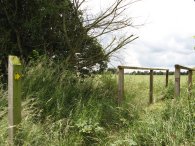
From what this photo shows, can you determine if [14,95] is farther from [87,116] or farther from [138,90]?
[138,90]

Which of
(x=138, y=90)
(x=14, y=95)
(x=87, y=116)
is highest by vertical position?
(x=14, y=95)

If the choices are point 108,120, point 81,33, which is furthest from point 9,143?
point 81,33

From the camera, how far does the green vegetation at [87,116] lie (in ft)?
20.6

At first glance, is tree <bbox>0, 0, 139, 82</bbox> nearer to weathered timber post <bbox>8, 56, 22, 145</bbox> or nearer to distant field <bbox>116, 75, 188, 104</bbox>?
distant field <bbox>116, 75, 188, 104</bbox>

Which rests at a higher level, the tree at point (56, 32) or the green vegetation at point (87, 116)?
the tree at point (56, 32)

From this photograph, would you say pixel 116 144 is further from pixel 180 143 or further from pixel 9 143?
pixel 9 143

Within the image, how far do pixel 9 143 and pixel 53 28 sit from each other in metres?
6.52

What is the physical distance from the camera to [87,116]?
834 centimetres

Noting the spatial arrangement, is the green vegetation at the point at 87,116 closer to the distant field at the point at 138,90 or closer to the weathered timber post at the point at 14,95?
the distant field at the point at 138,90

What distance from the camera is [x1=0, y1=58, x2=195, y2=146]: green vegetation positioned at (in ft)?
20.6

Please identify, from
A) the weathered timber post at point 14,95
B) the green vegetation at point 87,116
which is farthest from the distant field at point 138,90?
the weathered timber post at point 14,95

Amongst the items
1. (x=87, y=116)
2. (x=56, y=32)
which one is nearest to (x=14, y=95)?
(x=87, y=116)

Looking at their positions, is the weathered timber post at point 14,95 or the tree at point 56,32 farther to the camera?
the tree at point 56,32

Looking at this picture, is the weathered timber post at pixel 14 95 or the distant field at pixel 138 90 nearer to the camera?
Result: the weathered timber post at pixel 14 95
